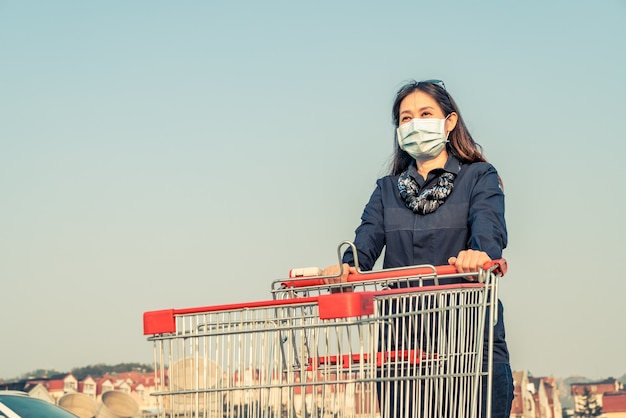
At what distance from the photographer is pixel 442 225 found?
4.68 metres

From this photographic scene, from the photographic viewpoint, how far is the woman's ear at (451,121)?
496cm

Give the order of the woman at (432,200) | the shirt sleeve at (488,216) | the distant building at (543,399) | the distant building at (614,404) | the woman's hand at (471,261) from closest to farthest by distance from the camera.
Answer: the woman's hand at (471,261) → the shirt sleeve at (488,216) → the woman at (432,200) → the distant building at (543,399) → the distant building at (614,404)

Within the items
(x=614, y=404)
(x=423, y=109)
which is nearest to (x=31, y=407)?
(x=423, y=109)

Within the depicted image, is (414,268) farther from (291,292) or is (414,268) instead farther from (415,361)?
(291,292)

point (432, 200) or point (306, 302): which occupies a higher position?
point (432, 200)

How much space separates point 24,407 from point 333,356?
24.7ft

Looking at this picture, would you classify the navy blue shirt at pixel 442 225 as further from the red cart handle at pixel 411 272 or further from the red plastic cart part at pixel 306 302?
the red plastic cart part at pixel 306 302

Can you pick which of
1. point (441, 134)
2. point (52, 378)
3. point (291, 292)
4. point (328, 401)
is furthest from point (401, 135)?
point (52, 378)

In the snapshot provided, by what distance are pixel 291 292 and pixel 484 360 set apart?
37.9 inches

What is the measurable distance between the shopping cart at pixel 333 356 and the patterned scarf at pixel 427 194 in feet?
2.10

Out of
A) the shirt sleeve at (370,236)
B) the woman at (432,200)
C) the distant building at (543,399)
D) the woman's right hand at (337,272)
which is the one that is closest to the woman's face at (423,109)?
the woman at (432,200)

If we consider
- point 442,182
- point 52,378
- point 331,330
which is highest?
point 442,182

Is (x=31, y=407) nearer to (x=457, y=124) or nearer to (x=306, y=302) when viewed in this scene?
(x=457, y=124)

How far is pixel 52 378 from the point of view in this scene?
4291cm
